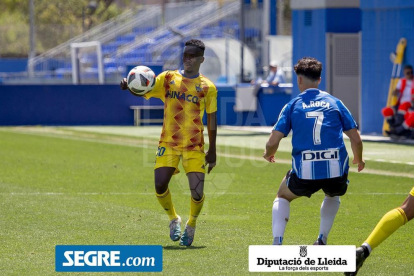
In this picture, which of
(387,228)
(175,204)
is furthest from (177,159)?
(175,204)

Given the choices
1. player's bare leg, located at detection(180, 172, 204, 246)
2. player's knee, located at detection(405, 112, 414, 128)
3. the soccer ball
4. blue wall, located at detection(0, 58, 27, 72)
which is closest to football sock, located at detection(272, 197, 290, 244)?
player's bare leg, located at detection(180, 172, 204, 246)

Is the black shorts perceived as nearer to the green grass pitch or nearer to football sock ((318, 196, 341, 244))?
football sock ((318, 196, 341, 244))

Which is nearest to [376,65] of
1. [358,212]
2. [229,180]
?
[229,180]

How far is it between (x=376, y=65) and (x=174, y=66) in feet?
54.8

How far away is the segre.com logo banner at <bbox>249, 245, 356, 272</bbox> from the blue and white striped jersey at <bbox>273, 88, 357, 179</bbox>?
28.5 inches

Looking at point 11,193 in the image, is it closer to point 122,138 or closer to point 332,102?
point 332,102

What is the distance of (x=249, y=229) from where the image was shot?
9.56 m

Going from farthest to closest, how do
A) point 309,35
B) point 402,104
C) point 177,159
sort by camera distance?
1. point 309,35
2. point 402,104
3. point 177,159

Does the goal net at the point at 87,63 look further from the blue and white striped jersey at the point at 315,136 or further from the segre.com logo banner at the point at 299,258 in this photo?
the segre.com logo banner at the point at 299,258

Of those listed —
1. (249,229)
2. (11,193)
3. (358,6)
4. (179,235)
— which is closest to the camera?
(179,235)

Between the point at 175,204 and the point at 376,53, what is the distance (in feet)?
43.9

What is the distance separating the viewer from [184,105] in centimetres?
861

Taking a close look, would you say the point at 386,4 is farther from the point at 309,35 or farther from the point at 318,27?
the point at 309,35

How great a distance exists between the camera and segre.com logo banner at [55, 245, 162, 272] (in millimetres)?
7391
